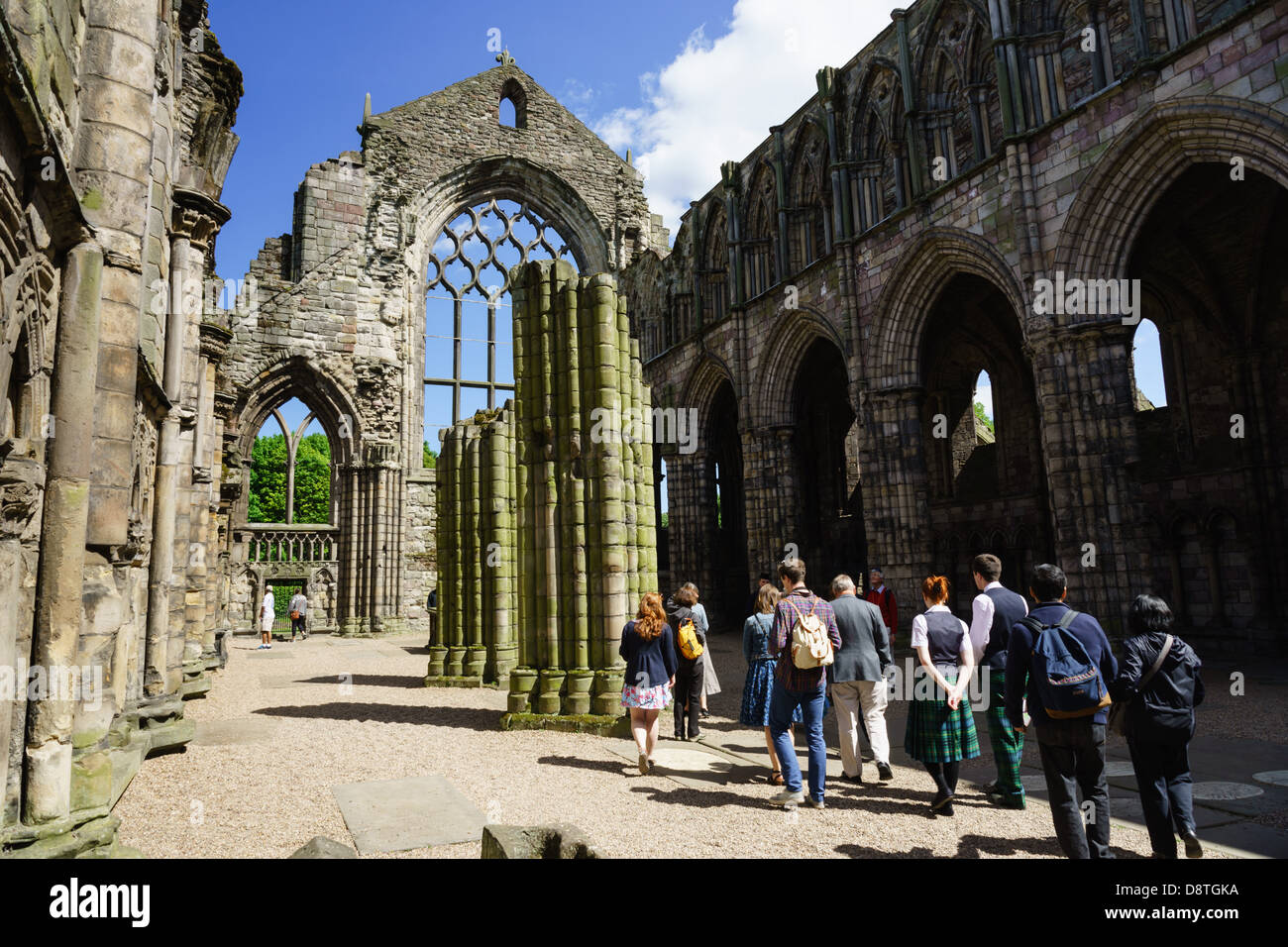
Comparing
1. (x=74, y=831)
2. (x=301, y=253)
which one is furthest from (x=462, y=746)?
(x=301, y=253)

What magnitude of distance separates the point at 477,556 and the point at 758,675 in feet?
23.5

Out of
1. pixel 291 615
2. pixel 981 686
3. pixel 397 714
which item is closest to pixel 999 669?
pixel 981 686

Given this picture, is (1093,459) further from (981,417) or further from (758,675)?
(981,417)

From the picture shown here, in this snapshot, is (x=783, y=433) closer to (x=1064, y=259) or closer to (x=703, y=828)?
(x=1064, y=259)

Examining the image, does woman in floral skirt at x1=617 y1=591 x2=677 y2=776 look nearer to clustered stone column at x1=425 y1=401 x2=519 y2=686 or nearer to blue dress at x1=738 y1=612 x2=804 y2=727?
blue dress at x1=738 y1=612 x2=804 y2=727

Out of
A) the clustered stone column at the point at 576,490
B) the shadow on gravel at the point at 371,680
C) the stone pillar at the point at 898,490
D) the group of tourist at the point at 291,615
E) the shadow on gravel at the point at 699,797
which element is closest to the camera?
the shadow on gravel at the point at 699,797

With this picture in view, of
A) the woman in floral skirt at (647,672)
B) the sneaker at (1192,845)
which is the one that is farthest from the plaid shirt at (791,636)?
the sneaker at (1192,845)

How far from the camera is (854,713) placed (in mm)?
5664

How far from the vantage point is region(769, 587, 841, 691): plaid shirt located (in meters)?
4.98

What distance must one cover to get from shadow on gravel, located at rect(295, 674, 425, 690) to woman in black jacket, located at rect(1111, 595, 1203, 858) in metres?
9.85

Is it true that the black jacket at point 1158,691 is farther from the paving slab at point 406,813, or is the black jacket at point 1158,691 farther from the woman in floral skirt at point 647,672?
the paving slab at point 406,813

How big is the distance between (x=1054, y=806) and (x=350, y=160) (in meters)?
26.0

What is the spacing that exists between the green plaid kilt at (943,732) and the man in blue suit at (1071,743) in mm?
1010

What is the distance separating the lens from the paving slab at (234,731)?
7.14 meters
